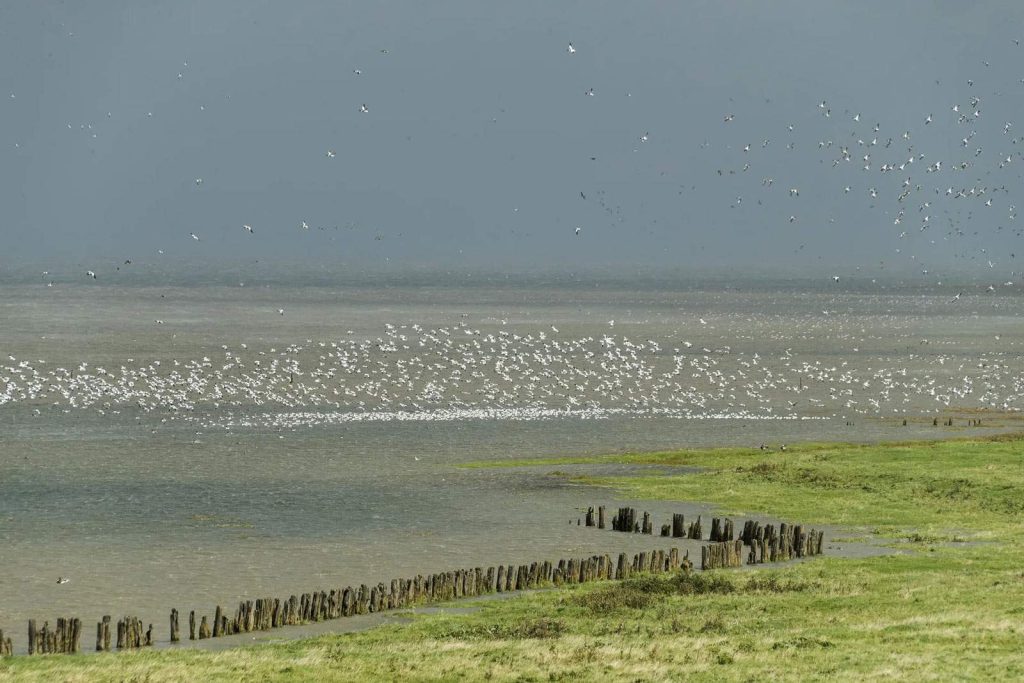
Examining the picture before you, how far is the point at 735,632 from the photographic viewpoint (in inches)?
1389

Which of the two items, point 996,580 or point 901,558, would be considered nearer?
point 996,580

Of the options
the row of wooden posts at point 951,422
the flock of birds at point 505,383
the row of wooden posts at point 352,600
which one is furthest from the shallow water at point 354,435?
the row of wooden posts at point 352,600

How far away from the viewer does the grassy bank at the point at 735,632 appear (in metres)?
31.2

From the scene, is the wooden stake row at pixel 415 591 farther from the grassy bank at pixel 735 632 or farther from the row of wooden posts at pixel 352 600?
the grassy bank at pixel 735 632

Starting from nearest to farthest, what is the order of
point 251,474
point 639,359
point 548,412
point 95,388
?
1. point 251,474
2. point 548,412
3. point 95,388
4. point 639,359


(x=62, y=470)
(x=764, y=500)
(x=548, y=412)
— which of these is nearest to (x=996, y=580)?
(x=764, y=500)

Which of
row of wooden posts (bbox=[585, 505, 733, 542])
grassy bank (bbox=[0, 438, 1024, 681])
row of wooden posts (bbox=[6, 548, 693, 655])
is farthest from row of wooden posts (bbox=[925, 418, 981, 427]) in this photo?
row of wooden posts (bbox=[6, 548, 693, 655])

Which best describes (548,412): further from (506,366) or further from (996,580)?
(996,580)

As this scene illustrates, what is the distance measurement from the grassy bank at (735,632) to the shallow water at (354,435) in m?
7.31

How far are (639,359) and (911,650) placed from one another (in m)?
108

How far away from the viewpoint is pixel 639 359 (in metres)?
140

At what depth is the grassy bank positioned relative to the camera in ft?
102

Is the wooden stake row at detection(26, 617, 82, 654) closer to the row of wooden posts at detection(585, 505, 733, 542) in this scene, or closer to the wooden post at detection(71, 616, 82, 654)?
the wooden post at detection(71, 616, 82, 654)

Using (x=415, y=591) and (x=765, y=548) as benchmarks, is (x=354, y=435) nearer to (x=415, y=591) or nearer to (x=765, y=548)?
(x=765, y=548)
